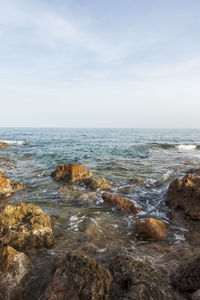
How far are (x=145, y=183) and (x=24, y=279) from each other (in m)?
5.78

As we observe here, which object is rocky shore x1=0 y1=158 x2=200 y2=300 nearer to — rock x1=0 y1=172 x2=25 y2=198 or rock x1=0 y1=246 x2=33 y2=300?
rock x1=0 y1=246 x2=33 y2=300

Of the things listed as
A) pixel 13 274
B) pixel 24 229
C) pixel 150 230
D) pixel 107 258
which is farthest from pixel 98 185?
pixel 13 274

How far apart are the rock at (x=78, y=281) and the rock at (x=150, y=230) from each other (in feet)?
5.64

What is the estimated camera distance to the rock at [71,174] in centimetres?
784

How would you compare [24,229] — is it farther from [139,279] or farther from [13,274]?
[139,279]

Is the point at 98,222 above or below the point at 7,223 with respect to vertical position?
below

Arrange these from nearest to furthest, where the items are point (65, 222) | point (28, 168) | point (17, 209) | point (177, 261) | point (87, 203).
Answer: point (177, 261)
point (17, 209)
point (65, 222)
point (87, 203)
point (28, 168)

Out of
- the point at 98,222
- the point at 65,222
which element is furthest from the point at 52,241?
the point at 98,222

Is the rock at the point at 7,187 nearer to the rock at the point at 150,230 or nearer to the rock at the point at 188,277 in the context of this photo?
the rock at the point at 150,230

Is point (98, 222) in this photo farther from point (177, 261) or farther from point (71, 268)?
point (71, 268)

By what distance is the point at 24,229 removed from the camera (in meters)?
3.52

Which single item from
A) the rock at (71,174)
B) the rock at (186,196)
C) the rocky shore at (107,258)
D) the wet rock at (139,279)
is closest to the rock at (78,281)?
the rocky shore at (107,258)

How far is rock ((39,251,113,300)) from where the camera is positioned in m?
2.03

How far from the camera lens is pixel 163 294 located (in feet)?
7.61
